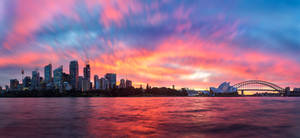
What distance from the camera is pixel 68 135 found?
2327cm

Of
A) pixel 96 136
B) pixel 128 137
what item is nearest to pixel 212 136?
pixel 128 137

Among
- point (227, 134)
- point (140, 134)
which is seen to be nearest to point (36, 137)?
point (140, 134)

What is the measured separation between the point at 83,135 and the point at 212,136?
44.8 ft

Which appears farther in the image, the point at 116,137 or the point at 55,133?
the point at 55,133

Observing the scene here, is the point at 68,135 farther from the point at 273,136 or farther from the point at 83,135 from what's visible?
the point at 273,136

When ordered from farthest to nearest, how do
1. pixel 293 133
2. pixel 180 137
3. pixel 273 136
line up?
pixel 293 133
pixel 273 136
pixel 180 137

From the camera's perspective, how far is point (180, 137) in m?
22.1

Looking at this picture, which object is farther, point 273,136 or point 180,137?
point 273,136

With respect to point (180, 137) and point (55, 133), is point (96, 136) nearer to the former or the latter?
point (55, 133)

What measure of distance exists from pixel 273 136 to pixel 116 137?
16.7 m

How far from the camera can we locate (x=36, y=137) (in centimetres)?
2241

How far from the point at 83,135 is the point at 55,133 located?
138 inches

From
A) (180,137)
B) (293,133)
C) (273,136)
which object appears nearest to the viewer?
(180,137)

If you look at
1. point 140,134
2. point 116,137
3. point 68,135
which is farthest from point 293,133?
point 68,135
